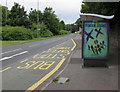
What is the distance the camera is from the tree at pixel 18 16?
173ft

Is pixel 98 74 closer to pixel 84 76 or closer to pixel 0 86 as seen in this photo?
pixel 84 76

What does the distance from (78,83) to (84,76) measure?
43.2 inches

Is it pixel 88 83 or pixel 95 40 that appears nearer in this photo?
pixel 88 83

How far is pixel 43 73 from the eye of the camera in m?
9.01

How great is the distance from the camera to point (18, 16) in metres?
53.1

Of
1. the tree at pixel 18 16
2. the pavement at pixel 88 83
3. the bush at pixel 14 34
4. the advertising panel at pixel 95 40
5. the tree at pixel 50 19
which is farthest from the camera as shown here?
the tree at pixel 50 19

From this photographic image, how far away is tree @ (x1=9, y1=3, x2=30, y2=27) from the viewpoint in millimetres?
52688

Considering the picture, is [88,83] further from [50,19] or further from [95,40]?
[50,19]

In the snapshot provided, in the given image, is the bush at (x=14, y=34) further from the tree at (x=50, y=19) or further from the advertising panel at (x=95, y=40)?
the advertising panel at (x=95, y=40)

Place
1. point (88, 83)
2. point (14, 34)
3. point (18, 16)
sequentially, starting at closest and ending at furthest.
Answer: point (88, 83) → point (14, 34) → point (18, 16)

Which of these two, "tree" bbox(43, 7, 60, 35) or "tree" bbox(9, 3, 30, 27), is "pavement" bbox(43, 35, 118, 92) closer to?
"tree" bbox(9, 3, 30, 27)

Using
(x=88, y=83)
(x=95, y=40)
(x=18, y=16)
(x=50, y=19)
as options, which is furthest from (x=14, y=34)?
(x=88, y=83)

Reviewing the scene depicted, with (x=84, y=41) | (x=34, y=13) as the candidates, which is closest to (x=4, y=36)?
(x=34, y=13)

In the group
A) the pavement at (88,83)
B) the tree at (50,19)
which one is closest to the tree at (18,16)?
the tree at (50,19)
